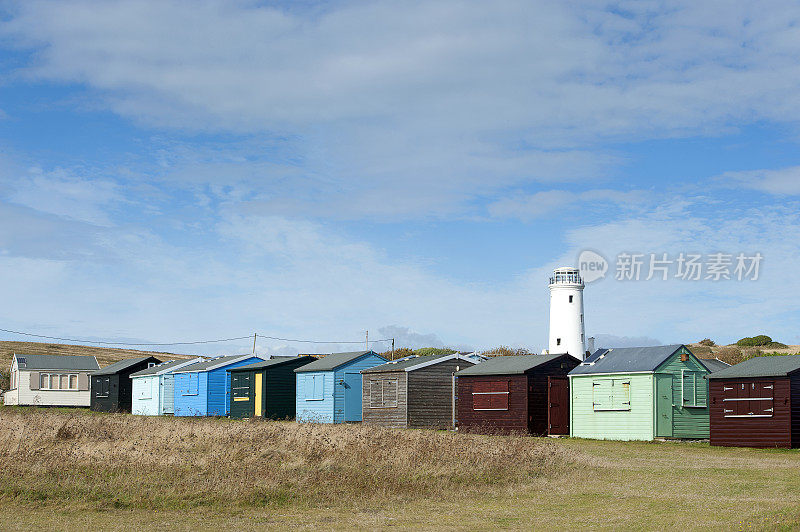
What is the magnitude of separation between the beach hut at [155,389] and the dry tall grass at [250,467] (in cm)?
3000

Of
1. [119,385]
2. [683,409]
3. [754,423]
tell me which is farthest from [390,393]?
[119,385]

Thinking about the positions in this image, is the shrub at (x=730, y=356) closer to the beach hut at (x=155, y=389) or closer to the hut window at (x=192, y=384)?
the hut window at (x=192, y=384)

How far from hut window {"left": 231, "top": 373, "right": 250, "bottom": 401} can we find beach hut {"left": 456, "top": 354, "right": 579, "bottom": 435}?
15557mm

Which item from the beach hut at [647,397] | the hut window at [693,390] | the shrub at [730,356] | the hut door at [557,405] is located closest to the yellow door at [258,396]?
the hut door at [557,405]

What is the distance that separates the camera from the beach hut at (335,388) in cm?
4169

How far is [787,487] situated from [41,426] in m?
20.7

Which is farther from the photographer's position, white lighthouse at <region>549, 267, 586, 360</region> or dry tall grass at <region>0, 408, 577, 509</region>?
white lighthouse at <region>549, 267, 586, 360</region>

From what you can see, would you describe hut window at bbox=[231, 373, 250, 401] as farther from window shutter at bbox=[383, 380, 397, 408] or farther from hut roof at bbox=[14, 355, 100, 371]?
hut roof at bbox=[14, 355, 100, 371]

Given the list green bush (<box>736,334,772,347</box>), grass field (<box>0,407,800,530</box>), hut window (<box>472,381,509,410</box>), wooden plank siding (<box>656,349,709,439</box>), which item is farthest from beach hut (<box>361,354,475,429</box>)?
green bush (<box>736,334,772,347</box>)

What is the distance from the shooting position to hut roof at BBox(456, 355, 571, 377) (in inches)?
1371

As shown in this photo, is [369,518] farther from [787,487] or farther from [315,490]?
[787,487]

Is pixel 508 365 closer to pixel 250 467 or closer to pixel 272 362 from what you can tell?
pixel 272 362

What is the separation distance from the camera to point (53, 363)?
214ft

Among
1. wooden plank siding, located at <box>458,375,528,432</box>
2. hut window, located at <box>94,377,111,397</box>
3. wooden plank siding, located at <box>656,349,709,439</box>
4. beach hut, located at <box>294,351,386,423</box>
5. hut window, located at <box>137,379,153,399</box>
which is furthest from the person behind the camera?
hut window, located at <box>94,377,111,397</box>
